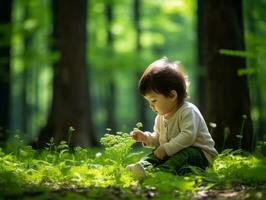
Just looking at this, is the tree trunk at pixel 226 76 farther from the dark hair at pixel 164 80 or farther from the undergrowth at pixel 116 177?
the dark hair at pixel 164 80

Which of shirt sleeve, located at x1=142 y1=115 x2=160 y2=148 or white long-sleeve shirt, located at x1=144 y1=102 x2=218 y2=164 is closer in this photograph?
white long-sleeve shirt, located at x1=144 y1=102 x2=218 y2=164

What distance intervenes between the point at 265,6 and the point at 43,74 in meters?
24.7

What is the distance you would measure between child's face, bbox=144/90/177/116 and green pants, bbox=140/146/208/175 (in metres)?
0.42

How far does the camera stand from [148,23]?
25281mm

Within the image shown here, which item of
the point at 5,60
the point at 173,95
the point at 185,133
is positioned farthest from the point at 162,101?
the point at 5,60

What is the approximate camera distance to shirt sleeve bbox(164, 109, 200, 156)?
4680mm

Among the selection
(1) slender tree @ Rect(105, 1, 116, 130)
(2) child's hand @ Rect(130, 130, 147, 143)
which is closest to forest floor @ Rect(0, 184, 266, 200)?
(2) child's hand @ Rect(130, 130, 147, 143)

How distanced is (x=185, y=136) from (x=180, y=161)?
0.75 feet

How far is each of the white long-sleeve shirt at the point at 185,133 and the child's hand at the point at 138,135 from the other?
0.05m

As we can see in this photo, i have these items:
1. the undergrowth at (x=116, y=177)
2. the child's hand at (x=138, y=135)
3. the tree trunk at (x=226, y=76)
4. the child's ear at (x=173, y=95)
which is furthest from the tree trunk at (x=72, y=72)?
the child's ear at (x=173, y=95)

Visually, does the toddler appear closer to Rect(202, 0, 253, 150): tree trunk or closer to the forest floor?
the forest floor

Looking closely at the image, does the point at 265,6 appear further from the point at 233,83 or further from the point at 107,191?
the point at 107,191

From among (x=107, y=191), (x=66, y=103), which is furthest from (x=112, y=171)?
(x=66, y=103)

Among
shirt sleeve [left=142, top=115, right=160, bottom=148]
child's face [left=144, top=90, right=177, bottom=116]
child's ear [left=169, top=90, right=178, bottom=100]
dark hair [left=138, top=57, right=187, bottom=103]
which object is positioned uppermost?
dark hair [left=138, top=57, right=187, bottom=103]
